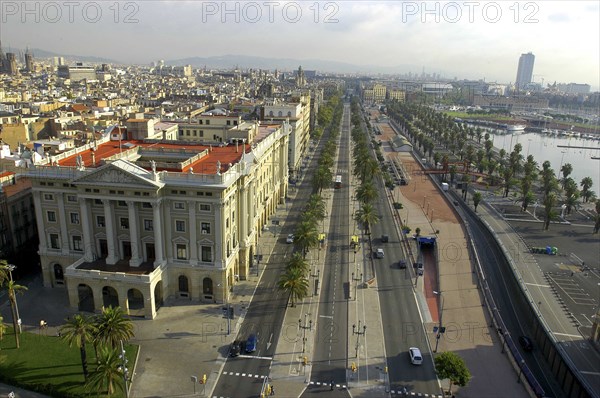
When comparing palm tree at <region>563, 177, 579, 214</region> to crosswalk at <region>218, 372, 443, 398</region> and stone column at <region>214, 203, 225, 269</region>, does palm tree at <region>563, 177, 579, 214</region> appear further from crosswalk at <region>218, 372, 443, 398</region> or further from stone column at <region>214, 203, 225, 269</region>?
stone column at <region>214, 203, 225, 269</region>

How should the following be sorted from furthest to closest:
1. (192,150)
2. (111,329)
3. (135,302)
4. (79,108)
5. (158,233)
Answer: (79,108)
(192,150)
(135,302)
(158,233)
(111,329)

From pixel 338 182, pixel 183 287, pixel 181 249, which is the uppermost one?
pixel 181 249

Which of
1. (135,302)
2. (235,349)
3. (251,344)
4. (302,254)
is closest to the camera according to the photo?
(235,349)

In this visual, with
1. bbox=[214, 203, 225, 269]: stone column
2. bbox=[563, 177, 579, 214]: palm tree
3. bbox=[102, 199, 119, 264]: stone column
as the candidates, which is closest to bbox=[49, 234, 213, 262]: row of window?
bbox=[214, 203, 225, 269]: stone column

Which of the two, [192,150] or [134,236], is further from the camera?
[192,150]

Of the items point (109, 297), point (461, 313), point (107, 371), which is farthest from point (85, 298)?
point (461, 313)

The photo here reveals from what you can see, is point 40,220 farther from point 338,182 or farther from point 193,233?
point 338,182

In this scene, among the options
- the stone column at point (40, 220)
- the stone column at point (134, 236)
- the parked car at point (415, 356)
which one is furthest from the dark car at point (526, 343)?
the stone column at point (40, 220)

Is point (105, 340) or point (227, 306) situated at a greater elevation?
point (105, 340)
